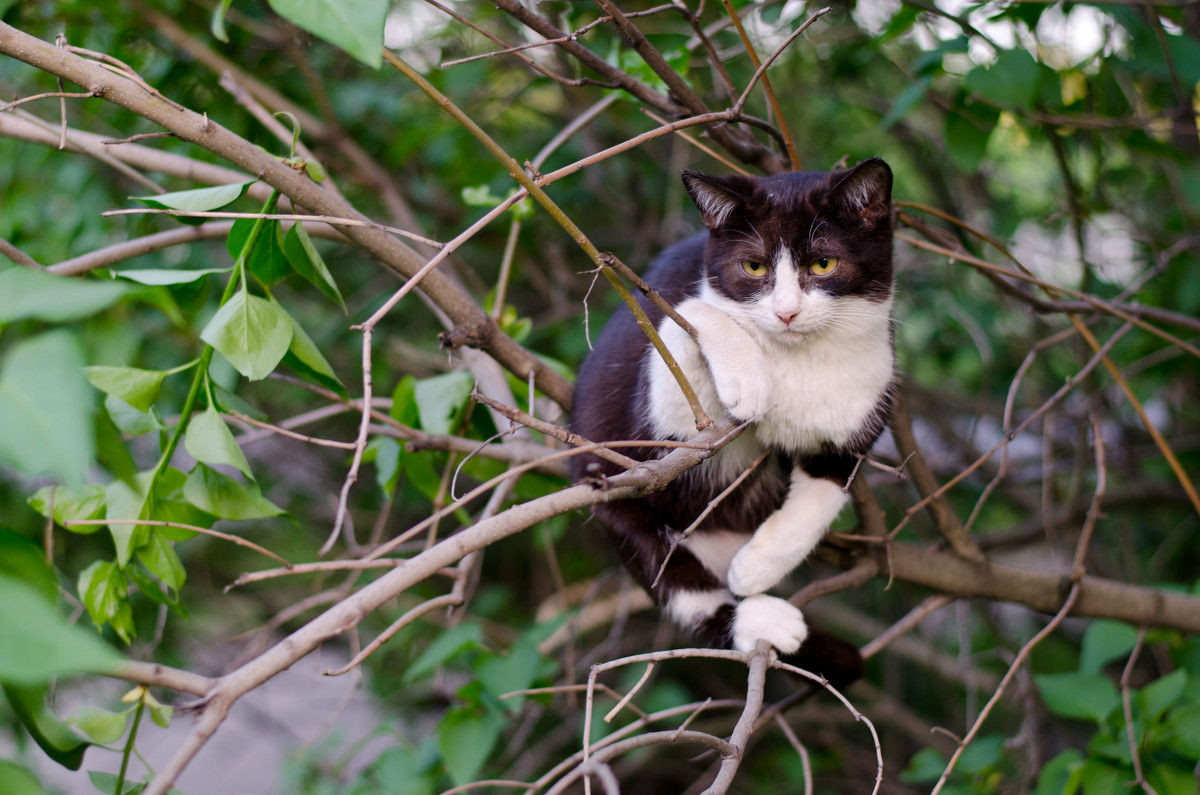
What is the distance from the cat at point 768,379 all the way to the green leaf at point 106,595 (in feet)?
2.33

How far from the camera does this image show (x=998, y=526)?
3.38 metres

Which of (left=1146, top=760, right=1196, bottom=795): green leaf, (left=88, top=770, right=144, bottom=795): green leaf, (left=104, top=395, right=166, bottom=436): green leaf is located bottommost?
(left=88, top=770, right=144, bottom=795): green leaf

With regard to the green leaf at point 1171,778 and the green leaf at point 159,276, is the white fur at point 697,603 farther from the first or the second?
the green leaf at point 159,276

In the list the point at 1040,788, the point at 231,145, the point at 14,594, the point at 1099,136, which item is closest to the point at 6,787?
the point at 14,594

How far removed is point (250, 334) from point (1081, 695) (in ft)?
5.09

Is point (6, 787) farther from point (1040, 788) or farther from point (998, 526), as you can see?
point (998, 526)

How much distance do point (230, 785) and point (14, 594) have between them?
144 inches

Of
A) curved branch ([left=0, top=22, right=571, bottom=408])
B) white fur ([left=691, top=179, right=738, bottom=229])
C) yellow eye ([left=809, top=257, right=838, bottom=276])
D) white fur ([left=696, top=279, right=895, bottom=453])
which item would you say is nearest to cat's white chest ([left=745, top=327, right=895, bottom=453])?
white fur ([left=696, top=279, right=895, bottom=453])

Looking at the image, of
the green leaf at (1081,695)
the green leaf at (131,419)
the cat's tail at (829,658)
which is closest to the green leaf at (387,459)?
the green leaf at (131,419)

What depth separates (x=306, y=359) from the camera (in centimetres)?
111

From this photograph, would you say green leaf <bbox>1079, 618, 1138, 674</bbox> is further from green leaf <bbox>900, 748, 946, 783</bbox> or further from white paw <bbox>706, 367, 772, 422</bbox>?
white paw <bbox>706, 367, 772, 422</bbox>

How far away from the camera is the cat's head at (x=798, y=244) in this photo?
52.4 inches

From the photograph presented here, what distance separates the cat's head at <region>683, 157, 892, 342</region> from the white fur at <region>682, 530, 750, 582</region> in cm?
42

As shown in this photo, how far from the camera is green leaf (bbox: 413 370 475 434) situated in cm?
141
